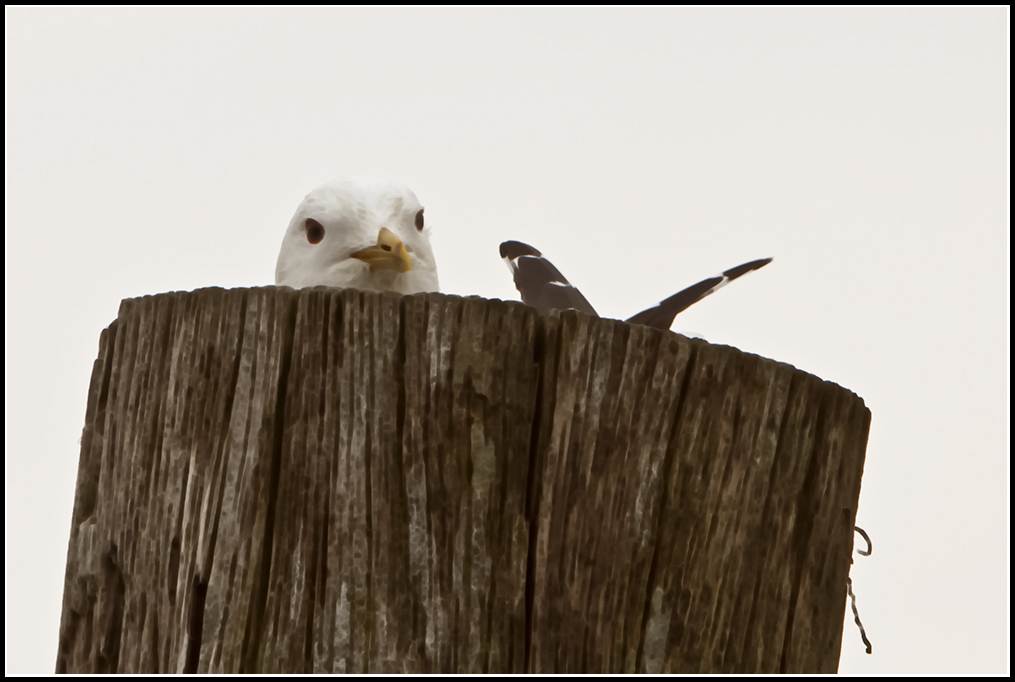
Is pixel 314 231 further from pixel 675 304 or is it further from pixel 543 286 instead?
pixel 675 304

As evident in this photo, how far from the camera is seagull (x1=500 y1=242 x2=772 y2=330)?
9.05 feet

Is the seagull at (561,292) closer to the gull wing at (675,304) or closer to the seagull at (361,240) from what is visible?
the gull wing at (675,304)

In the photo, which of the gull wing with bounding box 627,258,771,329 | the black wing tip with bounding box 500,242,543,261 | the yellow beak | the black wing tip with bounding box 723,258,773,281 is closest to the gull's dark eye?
the yellow beak

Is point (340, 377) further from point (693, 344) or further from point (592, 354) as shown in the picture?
point (693, 344)

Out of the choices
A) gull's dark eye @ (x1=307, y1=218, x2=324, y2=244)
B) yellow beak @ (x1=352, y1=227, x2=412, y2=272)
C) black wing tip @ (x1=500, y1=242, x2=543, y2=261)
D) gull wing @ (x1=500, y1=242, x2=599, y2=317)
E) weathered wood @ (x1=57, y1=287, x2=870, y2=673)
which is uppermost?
gull's dark eye @ (x1=307, y1=218, x2=324, y2=244)

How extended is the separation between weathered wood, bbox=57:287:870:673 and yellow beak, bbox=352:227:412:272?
46.4 inches

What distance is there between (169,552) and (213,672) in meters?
0.23

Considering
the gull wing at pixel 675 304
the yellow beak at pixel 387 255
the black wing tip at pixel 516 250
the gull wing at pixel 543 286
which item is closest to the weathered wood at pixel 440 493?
the gull wing at pixel 543 286

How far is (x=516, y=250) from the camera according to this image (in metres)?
3.23

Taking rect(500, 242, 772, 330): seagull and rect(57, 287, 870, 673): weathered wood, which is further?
rect(500, 242, 772, 330): seagull

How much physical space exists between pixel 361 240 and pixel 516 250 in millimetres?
471

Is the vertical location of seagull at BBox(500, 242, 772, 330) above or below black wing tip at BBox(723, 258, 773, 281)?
below

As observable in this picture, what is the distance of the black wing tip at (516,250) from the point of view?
3.16 meters

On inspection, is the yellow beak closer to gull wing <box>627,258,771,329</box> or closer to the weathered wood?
gull wing <box>627,258,771,329</box>
